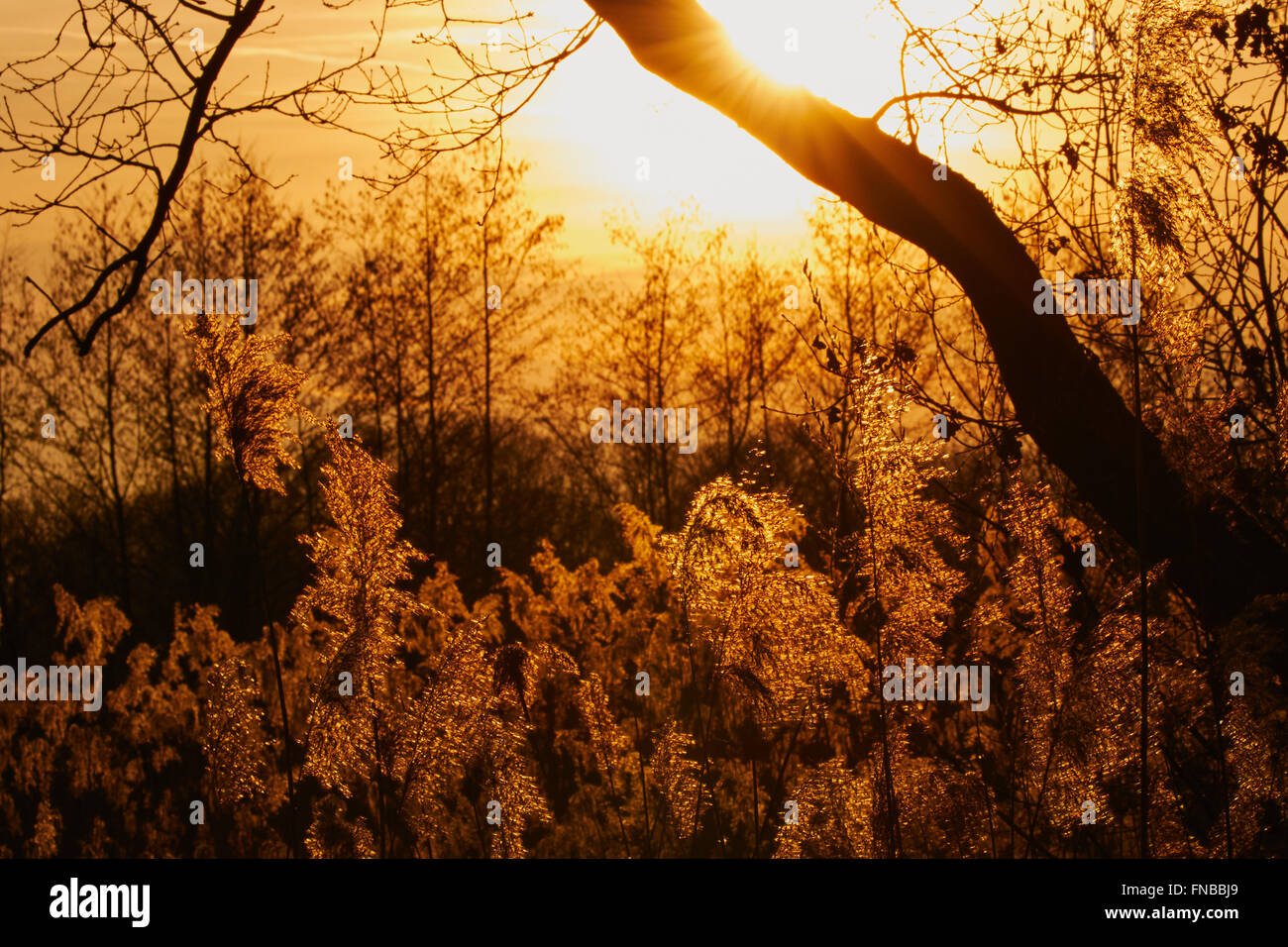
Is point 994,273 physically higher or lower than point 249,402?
higher

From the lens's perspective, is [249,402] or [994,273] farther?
[994,273]

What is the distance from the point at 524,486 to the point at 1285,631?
30479 millimetres

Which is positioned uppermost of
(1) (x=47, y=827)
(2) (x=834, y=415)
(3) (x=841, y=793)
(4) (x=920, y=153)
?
(4) (x=920, y=153)

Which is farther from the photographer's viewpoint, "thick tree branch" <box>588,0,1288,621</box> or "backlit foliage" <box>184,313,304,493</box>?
"thick tree branch" <box>588,0,1288,621</box>

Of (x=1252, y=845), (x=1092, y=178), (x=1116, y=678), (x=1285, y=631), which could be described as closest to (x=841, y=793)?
(x=1116, y=678)

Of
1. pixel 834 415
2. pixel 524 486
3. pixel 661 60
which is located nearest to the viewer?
pixel 834 415

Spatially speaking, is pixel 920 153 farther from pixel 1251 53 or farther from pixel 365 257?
pixel 365 257

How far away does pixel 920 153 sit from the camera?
473 centimetres

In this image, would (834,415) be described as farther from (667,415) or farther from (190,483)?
(190,483)

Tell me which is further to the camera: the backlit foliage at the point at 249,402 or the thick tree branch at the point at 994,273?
the thick tree branch at the point at 994,273

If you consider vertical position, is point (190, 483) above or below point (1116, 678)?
above

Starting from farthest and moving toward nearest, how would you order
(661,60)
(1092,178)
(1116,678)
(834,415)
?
(1092,178), (661,60), (834,415), (1116,678)

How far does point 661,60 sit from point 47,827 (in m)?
5.17

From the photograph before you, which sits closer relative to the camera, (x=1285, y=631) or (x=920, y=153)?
(x=1285, y=631)
